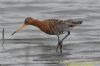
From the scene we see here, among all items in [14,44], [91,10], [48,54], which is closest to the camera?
[48,54]

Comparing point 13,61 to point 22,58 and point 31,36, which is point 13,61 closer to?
point 22,58

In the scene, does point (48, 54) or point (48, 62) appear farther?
Result: point (48, 54)

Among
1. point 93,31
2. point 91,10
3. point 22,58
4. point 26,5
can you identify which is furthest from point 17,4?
point 22,58

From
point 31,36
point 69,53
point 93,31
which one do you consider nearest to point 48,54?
point 69,53

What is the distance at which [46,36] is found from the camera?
14.5 metres

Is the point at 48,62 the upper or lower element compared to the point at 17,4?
upper

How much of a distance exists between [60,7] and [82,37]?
4953 mm

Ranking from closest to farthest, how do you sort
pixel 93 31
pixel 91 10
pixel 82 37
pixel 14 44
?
1. pixel 14 44
2. pixel 82 37
3. pixel 93 31
4. pixel 91 10

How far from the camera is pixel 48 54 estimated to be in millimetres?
12414

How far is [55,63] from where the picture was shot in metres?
11.2

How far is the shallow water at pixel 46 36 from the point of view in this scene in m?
12.0

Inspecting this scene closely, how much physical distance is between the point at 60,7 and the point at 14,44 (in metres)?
6.23

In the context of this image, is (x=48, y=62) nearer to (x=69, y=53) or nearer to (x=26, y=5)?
(x=69, y=53)

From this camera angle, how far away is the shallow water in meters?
12.0
